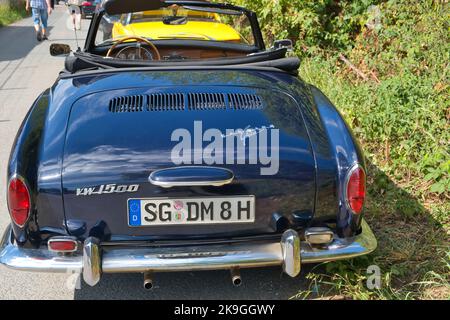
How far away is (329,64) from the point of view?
23.9 ft

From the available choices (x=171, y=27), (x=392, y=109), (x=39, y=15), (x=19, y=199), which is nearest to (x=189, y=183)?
(x=19, y=199)

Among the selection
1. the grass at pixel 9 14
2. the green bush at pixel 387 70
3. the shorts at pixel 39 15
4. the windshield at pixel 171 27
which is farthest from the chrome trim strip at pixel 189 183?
the grass at pixel 9 14

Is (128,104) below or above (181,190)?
above

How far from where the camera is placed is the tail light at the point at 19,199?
2695mm

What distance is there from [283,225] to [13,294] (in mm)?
1617

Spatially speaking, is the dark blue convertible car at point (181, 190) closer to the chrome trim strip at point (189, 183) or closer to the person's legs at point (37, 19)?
the chrome trim strip at point (189, 183)

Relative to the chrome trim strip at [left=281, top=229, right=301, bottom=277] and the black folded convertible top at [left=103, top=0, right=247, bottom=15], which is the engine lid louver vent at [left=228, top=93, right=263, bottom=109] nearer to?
the chrome trim strip at [left=281, top=229, right=301, bottom=277]

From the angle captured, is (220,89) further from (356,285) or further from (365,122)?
(365,122)

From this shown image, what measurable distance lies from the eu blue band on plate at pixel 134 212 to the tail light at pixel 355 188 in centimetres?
104

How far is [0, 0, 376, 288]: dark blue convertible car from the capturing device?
266 centimetres

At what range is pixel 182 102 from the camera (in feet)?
10.1

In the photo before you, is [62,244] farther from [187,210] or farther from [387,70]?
[387,70]

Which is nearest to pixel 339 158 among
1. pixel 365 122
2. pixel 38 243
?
pixel 38 243

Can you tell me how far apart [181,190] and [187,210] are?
0.34 ft
